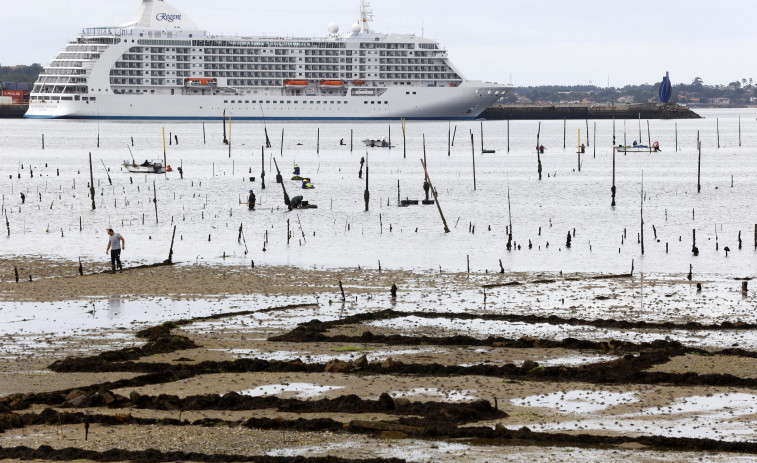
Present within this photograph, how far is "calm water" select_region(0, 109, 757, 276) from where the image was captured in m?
32.8

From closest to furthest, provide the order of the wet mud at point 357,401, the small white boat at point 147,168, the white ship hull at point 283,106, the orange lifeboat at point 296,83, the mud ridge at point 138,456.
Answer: the mud ridge at point 138,456 → the wet mud at point 357,401 → the small white boat at point 147,168 → the white ship hull at point 283,106 → the orange lifeboat at point 296,83

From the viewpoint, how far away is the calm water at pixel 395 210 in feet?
108

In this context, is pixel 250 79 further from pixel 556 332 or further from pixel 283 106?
pixel 556 332

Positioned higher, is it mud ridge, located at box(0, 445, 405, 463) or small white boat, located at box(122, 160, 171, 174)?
small white boat, located at box(122, 160, 171, 174)

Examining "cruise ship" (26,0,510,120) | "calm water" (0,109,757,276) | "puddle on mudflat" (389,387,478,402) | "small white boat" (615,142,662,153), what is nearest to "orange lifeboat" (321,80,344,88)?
"cruise ship" (26,0,510,120)

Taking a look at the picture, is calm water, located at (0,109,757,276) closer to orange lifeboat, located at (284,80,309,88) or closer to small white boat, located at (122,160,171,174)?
small white boat, located at (122,160,171,174)

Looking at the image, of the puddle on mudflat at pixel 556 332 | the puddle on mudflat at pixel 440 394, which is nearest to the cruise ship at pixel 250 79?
the puddle on mudflat at pixel 556 332

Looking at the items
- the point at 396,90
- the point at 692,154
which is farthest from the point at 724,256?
the point at 396,90

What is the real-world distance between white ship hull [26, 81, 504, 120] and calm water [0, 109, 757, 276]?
52.0m

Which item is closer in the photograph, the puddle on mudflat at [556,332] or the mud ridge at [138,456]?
the mud ridge at [138,456]

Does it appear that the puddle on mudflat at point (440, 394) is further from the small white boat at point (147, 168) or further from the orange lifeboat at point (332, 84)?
the orange lifeboat at point (332, 84)

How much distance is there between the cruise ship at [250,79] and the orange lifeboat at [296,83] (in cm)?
18

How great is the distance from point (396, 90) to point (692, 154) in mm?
63296

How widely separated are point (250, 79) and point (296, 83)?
20.2ft
